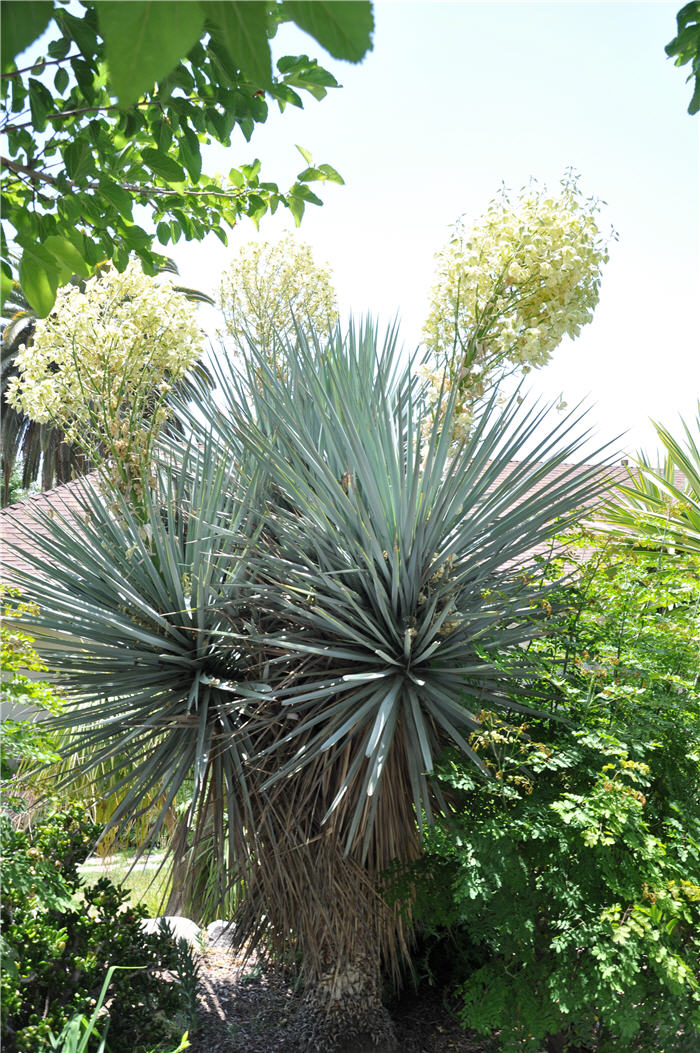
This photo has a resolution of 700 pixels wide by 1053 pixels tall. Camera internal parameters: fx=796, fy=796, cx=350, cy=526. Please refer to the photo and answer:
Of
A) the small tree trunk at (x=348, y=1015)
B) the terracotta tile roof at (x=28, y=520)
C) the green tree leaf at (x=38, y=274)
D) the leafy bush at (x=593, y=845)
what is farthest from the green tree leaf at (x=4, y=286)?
the small tree trunk at (x=348, y=1015)

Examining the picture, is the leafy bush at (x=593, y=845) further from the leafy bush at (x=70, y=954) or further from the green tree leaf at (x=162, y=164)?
the green tree leaf at (x=162, y=164)

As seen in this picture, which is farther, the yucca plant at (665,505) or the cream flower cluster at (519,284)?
the yucca plant at (665,505)

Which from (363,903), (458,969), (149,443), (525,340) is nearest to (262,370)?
(149,443)

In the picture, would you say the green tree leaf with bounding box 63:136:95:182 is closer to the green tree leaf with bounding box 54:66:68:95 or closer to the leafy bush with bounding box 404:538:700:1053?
the green tree leaf with bounding box 54:66:68:95

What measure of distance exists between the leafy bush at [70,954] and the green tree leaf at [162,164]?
2.34m

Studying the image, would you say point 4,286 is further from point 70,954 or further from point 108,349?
point 70,954

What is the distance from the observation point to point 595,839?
2688 millimetres

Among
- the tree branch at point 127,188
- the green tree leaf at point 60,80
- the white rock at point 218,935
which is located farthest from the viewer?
the white rock at point 218,935

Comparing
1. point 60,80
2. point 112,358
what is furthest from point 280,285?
point 60,80

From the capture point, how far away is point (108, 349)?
439 centimetres

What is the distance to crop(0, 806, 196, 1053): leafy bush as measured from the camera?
2.96m

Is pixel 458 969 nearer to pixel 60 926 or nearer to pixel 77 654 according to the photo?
pixel 60 926

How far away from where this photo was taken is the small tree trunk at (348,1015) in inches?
155

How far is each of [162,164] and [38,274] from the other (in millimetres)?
1389
